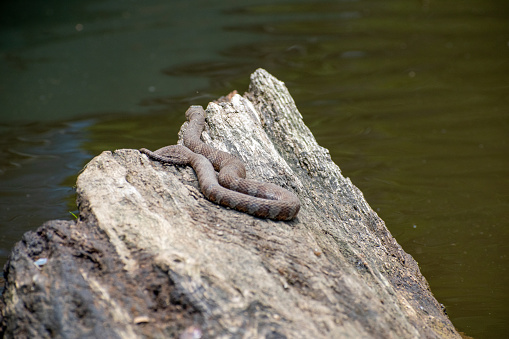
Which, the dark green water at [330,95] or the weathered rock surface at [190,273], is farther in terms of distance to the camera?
the dark green water at [330,95]

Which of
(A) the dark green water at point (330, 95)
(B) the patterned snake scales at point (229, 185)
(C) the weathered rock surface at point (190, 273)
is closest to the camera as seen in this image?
(C) the weathered rock surface at point (190, 273)

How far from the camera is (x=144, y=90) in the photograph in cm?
1160

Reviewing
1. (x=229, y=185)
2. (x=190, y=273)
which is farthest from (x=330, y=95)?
(x=190, y=273)

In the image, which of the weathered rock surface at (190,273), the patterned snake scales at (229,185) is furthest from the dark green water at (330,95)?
the patterned snake scales at (229,185)

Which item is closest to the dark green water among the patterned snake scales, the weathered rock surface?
the weathered rock surface

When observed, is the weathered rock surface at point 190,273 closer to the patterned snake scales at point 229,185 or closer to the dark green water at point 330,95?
the patterned snake scales at point 229,185

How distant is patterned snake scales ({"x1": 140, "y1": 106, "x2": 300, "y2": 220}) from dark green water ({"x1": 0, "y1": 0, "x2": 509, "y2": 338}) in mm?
2210

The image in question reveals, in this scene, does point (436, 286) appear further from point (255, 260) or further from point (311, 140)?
point (255, 260)

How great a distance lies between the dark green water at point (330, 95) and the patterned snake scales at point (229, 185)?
2210 mm

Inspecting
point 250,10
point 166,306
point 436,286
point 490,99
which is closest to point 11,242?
point 166,306

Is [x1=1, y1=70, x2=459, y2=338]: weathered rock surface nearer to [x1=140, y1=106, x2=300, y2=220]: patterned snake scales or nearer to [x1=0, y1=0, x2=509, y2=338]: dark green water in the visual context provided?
[x1=140, y1=106, x2=300, y2=220]: patterned snake scales

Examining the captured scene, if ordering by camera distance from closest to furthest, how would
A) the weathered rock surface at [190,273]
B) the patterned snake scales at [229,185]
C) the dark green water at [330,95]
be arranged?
the weathered rock surface at [190,273], the patterned snake scales at [229,185], the dark green water at [330,95]

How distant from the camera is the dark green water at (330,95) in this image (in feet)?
23.1

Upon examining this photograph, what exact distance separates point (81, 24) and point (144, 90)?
444cm
